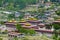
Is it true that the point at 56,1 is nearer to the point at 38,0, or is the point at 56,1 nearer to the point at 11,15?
the point at 38,0

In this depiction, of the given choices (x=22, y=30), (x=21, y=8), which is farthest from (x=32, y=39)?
(x=21, y=8)

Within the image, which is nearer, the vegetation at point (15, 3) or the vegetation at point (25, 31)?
the vegetation at point (25, 31)

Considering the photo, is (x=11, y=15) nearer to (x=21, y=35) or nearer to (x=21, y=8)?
(x=21, y=8)

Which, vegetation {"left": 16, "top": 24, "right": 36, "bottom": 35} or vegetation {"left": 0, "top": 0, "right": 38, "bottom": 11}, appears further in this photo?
vegetation {"left": 0, "top": 0, "right": 38, "bottom": 11}

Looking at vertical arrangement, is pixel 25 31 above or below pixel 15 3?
below

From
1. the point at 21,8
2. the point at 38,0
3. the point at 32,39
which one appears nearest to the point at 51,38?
the point at 32,39

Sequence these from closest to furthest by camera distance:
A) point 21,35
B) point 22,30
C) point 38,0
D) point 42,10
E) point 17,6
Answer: point 21,35, point 22,30, point 42,10, point 17,6, point 38,0

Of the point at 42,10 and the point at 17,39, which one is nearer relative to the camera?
the point at 17,39

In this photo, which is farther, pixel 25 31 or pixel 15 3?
pixel 15 3

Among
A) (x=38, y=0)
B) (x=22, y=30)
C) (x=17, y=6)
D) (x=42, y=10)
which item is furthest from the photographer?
(x=38, y=0)
